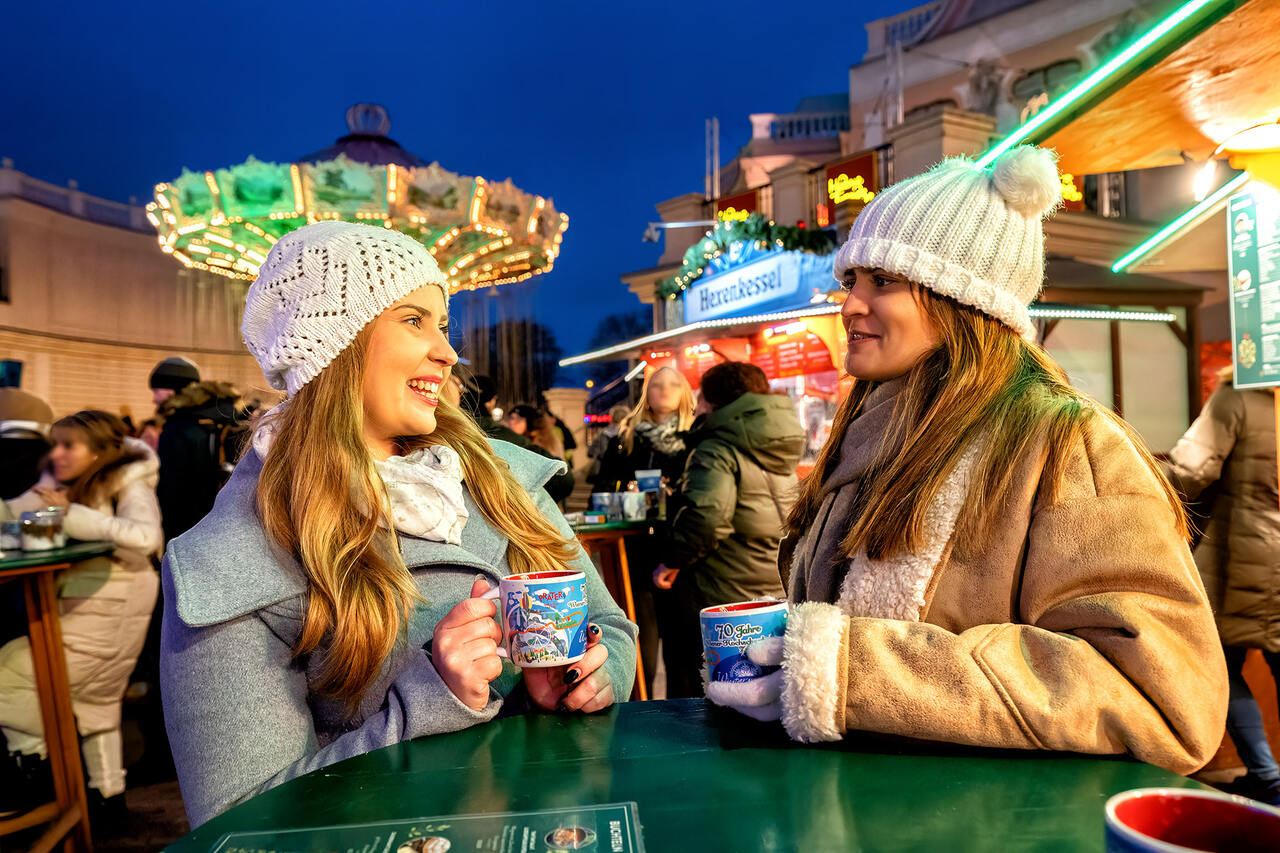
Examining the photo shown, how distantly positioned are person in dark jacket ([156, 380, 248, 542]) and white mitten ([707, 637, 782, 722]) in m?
4.90

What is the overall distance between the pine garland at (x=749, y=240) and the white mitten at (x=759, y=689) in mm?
9021

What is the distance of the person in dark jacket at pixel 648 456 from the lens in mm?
6137

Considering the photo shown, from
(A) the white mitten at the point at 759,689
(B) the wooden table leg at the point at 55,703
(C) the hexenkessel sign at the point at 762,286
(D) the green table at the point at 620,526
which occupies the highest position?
(C) the hexenkessel sign at the point at 762,286

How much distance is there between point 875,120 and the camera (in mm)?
22297

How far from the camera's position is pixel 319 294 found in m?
2.01

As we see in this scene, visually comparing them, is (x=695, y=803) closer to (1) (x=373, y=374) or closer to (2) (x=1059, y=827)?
(2) (x=1059, y=827)

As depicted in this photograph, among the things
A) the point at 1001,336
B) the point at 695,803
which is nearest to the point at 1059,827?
the point at 695,803

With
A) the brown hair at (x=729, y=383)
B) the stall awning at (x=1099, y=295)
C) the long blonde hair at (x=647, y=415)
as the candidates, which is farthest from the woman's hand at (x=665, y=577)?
the stall awning at (x=1099, y=295)

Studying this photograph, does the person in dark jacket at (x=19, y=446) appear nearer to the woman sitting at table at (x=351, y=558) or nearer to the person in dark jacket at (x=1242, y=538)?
the woman sitting at table at (x=351, y=558)

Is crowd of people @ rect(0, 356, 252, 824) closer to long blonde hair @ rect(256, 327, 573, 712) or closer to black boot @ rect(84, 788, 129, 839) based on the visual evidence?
black boot @ rect(84, 788, 129, 839)

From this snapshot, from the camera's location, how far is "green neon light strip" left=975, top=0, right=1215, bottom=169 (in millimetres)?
3165

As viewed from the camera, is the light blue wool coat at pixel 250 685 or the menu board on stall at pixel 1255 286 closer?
the light blue wool coat at pixel 250 685

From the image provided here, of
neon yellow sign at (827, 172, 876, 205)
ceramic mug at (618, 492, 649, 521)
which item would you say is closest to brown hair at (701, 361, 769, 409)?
ceramic mug at (618, 492, 649, 521)

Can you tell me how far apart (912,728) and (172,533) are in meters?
5.72
